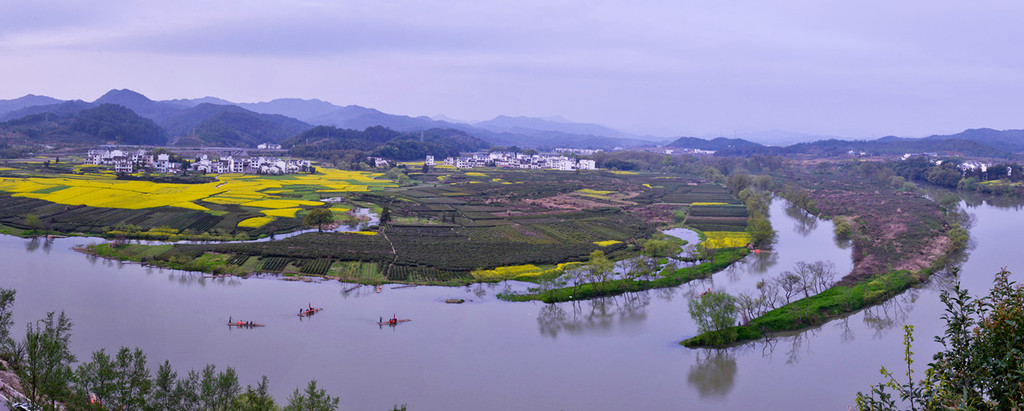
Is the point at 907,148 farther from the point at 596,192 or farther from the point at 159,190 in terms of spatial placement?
the point at 159,190

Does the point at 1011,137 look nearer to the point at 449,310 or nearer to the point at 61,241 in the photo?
the point at 449,310

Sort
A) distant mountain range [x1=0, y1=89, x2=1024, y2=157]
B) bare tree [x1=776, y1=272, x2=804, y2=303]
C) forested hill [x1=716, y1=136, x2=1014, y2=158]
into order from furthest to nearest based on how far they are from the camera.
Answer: forested hill [x1=716, y1=136, x2=1014, y2=158] < distant mountain range [x1=0, y1=89, x2=1024, y2=157] < bare tree [x1=776, y1=272, x2=804, y2=303]

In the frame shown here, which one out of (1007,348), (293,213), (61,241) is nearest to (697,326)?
(1007,348)

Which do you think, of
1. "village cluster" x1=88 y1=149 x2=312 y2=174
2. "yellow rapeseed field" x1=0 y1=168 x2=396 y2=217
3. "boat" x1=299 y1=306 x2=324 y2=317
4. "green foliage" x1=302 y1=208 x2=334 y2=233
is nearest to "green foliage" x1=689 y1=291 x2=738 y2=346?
"boat" x1=299 y1=306 x2=324 y2=317

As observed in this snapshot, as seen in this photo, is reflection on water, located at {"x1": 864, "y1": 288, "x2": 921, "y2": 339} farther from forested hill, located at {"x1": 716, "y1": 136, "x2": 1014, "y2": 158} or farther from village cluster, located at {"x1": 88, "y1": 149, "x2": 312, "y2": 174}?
forested hill, located at {"x1": 716, "y1": 136, "x2": 1014, "y2": 158}

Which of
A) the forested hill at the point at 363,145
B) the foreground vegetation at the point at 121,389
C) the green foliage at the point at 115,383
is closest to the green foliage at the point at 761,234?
the foreground vegetation at the point at 121,389

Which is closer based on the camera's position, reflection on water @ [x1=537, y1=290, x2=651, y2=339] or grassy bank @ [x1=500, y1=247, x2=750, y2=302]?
reflection on water @ [x1=537, y1=290, x2=651, y2=339]
